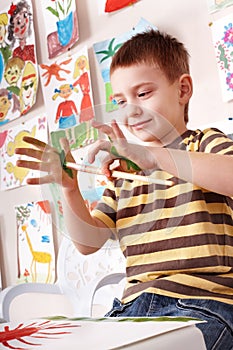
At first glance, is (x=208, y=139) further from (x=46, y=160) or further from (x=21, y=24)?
(x=21, y=24)

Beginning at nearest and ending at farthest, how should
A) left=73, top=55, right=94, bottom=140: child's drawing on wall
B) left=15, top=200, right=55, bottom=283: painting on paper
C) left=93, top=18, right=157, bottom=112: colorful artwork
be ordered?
left=93, top=18, right=157, bottom=112: colorful artwork
left=73, top=55, right=94, bottom=140: child's drawing on wall
left=15, top=200, right=55, bottom=283: painting on paper

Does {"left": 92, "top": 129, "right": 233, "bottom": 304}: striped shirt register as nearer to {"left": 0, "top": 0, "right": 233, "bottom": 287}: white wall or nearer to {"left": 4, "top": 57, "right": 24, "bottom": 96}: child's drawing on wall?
{"left": 0, "top": 0, "right": 233, "bottom": 287}: white wall

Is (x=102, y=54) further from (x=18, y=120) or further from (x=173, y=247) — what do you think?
(x=173, y=247)

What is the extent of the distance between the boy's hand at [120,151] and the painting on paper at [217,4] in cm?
55

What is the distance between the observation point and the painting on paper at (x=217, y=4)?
1.17 meters

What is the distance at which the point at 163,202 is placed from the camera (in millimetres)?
837

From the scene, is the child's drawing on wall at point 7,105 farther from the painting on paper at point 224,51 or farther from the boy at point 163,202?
the boy at point 163,202

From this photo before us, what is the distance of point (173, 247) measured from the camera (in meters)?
0.84

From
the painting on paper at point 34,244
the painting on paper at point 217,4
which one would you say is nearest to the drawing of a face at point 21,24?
the painting on paper at point 34,244

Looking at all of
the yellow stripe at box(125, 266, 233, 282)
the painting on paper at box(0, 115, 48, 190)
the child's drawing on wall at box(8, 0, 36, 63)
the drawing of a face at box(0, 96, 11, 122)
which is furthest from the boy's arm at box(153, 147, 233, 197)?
the drawing of a face at box(0, 96, 11, 122)

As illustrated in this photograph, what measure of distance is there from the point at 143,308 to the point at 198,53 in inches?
24.9

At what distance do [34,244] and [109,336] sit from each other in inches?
48.9

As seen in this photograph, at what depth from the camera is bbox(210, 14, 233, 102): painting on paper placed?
3.82 feet

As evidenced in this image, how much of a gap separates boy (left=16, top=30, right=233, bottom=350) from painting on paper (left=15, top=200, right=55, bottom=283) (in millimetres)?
685
